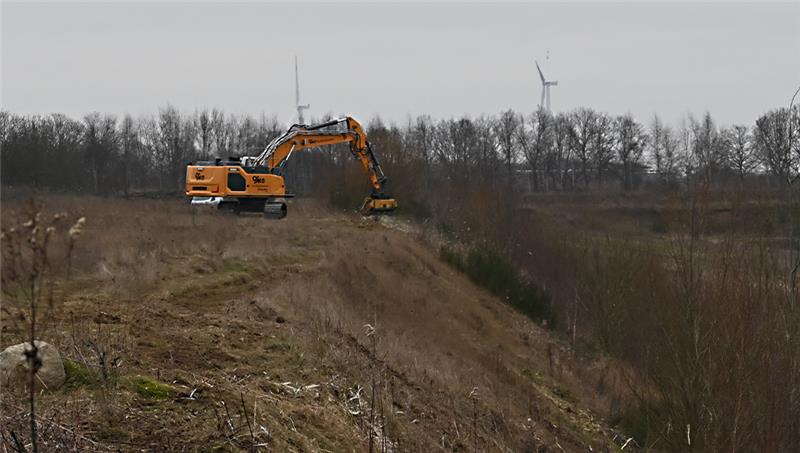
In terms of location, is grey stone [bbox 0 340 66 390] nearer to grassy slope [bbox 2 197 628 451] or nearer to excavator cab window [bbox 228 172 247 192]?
grassy slope [bbox 2 197 628 451]

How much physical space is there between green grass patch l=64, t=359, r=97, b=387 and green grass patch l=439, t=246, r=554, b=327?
21.1 m

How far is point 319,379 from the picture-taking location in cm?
881

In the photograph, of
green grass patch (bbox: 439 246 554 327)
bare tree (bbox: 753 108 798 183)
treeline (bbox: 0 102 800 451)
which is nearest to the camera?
treeline (bbox: 0 102 800 451)

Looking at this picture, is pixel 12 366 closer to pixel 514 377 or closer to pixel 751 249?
pixel 751 249

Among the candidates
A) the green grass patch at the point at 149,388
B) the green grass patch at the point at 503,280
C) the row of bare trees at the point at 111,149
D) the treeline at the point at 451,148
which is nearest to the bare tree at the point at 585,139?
the treeline at the point at 451,148

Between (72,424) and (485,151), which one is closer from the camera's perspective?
(72,424)

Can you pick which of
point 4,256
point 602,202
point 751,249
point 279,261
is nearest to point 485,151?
point 602,202

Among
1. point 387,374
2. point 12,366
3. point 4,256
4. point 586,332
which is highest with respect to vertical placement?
point 4,256

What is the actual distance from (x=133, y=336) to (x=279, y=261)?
417 inches

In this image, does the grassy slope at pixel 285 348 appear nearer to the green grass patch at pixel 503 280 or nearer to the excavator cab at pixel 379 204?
the green grass patch at pixel 503 280

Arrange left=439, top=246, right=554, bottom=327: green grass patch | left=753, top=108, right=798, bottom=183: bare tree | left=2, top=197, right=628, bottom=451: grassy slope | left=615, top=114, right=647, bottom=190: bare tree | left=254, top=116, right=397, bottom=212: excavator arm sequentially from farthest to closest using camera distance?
left=615, top=114, right=647, bottom=190: bare tree, left=753, top=108, right=798, bottom=183: bare tree, left=439, top=246, right=554, bottom=327: green grass patch, left=254, top=116, right=397, bottom=212: excavator arm, left=2, top=197, right=628, bottom=451: grassy slope

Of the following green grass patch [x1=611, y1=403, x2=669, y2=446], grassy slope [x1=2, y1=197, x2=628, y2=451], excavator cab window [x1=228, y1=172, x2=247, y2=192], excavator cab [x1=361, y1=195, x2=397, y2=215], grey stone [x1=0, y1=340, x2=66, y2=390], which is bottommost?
green grass patch [x1=611, y1=403, x2=669, y2=446]

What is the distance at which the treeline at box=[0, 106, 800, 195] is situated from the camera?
40.3m

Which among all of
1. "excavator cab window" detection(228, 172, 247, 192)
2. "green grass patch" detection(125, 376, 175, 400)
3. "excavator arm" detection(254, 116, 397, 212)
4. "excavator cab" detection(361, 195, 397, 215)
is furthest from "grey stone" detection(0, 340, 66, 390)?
"excavator cab" detection(361, 195, 397, 215)
